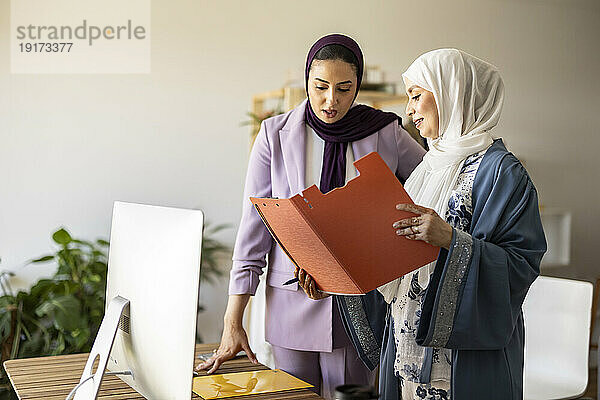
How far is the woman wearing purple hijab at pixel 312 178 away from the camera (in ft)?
5.76

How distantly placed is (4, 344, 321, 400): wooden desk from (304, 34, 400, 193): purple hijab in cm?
51

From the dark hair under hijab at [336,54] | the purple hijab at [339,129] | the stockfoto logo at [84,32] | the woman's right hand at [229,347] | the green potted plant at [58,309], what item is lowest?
the green potted plant at [58,309]

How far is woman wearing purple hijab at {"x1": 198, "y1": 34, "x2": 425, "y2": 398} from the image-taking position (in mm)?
1756

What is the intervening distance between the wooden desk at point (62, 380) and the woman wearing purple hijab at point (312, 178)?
12 cm

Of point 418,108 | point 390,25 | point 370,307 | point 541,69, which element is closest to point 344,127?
point 418,108

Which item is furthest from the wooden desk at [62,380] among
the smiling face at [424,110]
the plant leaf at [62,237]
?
the plant leaf at [62,237]

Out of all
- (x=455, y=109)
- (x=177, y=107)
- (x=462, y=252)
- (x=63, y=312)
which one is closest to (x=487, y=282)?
(x=462, y=252)

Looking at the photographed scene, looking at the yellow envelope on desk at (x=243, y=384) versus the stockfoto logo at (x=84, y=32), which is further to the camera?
the stockfoto logo at (x=84, y=32)

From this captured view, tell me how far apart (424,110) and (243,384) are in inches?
28.9

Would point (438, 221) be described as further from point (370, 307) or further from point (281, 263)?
point (281, 263)

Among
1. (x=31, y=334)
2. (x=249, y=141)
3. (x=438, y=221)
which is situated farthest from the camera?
(x=249, y=141)

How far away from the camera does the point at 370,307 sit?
167 centimetres

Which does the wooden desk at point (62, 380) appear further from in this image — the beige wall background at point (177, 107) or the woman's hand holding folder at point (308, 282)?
the beige wall background at point (177, 107)

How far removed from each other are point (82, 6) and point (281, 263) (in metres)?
2.31
